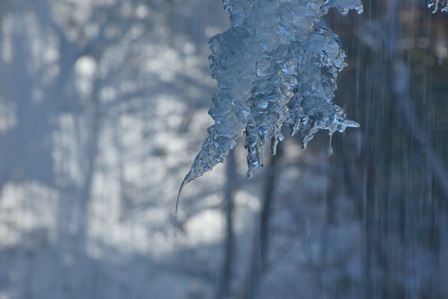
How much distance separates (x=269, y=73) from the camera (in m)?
0.55

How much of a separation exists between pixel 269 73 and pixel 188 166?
1.99 metres

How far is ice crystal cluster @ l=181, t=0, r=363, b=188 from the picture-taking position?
546 millimetres

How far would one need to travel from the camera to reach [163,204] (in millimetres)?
2562

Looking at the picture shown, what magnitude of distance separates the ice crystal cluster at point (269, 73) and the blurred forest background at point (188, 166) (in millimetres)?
1870

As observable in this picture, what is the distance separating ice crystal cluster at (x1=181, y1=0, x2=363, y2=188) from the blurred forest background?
73.6 inches

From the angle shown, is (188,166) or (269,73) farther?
(188,166)

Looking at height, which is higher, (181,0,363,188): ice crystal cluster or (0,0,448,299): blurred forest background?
(0,0,448,299): blurred forest background

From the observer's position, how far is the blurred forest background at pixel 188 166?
2463mm

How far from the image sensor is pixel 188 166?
2.53 m

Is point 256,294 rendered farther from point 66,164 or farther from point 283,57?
point 283,57

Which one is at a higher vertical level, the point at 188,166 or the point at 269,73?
the point at 188,166

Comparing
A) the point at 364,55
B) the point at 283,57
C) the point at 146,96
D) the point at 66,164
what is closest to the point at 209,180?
the point at 146,96

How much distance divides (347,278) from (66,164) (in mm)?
1159

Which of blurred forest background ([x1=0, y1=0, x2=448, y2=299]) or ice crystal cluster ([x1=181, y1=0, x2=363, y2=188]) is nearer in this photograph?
ice crystal cluster ([x1=181, y1=0, x2=363, y2=188])
